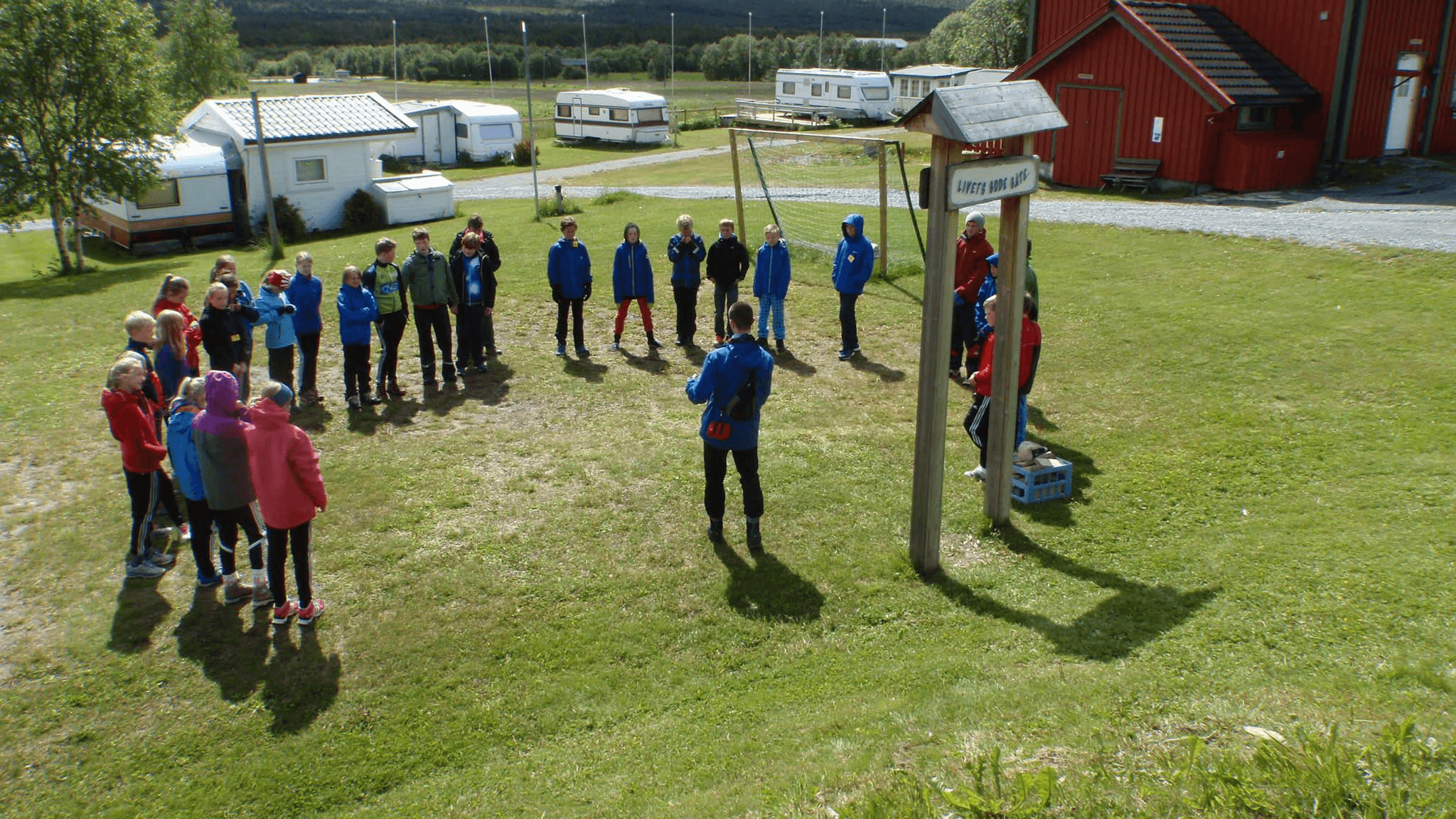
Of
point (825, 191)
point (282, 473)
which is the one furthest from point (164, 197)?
point (282, 473)

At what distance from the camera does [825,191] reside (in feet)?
90.0

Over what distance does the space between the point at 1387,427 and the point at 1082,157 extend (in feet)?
58.7

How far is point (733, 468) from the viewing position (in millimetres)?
9375

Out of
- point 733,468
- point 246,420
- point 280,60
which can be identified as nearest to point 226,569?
point 246,420

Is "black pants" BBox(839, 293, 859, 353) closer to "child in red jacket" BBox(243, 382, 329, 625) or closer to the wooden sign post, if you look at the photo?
the wooden sign post

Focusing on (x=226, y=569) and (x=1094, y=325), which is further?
(x=1094, y=325)

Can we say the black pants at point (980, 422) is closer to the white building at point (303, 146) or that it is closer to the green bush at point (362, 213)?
the green bush at point (362, 213)

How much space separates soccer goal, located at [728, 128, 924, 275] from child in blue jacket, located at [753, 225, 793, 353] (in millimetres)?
1735

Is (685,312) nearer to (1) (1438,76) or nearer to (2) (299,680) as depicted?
(2) (299,680)

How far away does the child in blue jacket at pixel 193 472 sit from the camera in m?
7.24

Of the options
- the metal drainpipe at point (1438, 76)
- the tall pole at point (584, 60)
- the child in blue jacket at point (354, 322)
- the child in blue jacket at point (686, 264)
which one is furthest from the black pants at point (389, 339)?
the tall pole at point (584, 60)

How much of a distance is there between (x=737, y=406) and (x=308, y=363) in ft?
20.6

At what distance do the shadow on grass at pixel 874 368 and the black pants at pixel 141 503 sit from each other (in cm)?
747

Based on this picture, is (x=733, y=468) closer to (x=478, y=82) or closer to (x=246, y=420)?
(x=246, y=420)
